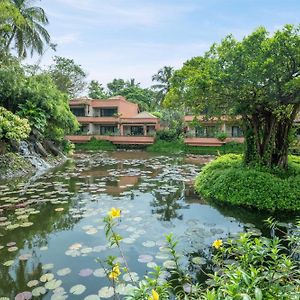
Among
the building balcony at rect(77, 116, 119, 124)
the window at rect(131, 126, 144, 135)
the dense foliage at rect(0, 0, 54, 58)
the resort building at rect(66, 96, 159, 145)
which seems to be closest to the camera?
the dense foliage at rect(0, 0, 54, 58)

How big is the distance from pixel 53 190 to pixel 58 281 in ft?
18.4

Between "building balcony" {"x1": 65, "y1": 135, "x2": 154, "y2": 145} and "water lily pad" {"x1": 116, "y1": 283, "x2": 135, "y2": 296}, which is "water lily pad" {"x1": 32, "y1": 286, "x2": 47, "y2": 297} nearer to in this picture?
"water lily pad" {"x1": 116, "y1": 283, "x2": 135, "y2": 296}

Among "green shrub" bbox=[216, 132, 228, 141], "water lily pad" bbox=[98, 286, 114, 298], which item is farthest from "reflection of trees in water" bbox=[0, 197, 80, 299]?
"green shrub" bbox=[216, 132, 228, 141]

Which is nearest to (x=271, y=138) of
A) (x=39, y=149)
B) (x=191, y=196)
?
(x=191, y=196)

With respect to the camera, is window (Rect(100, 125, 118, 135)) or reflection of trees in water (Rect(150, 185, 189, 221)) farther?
window (Rect(100, 125, 118, 135))

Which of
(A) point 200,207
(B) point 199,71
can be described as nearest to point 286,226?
(A) point 200,207

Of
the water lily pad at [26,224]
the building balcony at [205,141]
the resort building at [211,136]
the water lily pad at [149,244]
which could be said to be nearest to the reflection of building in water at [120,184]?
the water lily pad at [26,224]

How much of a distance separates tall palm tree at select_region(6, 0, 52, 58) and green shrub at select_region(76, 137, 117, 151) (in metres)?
9.76

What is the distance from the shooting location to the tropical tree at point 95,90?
39.6 m

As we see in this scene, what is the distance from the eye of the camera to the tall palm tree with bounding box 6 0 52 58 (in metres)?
20.6

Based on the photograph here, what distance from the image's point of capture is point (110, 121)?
101 ft

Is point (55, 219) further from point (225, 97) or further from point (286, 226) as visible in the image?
point (225, 97)

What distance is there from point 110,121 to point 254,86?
24.9 metres

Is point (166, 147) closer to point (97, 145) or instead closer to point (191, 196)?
point (97, 145)
